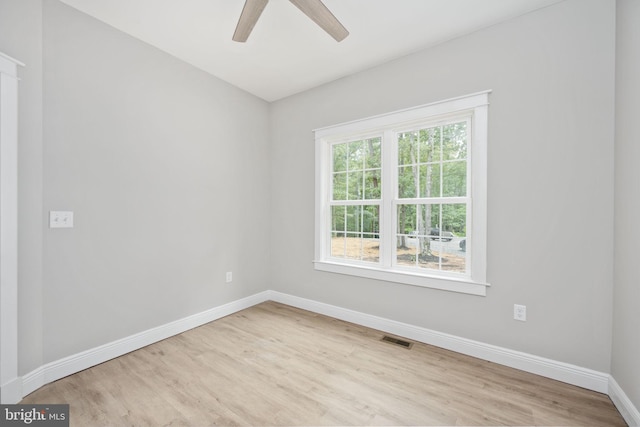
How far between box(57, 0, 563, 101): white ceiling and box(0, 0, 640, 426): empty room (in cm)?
2

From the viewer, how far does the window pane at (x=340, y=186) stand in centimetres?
331

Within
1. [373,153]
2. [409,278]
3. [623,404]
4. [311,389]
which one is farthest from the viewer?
[373,153]

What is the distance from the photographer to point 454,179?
2.54 meters

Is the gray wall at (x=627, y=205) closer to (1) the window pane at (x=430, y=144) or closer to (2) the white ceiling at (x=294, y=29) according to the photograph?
(2) the white ceiling at (x=294, y=29)

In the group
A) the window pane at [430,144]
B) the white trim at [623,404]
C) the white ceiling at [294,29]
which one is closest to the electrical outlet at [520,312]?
the white trim at [623,404]

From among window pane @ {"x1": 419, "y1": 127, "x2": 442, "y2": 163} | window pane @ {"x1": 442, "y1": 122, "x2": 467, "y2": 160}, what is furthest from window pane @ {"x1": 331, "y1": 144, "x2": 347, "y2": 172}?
window pane @ {"x1": 442, "y1": 122, "x2": 467, "y2": 160}

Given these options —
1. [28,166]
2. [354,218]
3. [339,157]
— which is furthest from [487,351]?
[28,166]

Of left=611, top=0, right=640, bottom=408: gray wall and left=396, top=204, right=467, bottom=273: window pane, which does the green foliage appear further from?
left=611, top=0, right=640, bottom=408: gray wall

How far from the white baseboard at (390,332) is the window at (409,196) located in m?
0.48

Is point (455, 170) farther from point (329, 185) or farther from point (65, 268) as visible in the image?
point (65, 268)

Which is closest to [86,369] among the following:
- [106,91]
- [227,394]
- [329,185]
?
[227,394]

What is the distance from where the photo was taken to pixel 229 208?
329 centimetres

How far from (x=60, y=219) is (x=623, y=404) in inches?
158

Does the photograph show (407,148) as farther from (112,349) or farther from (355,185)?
(112,349)
